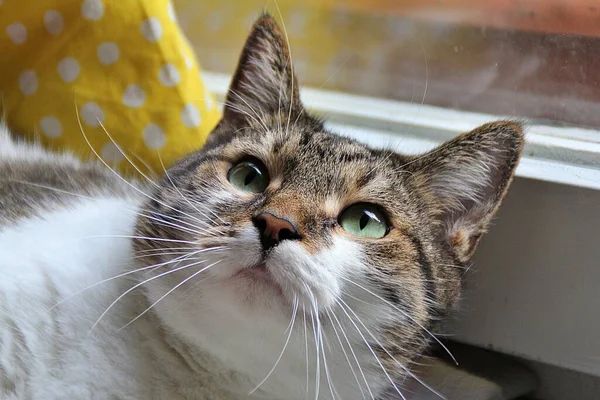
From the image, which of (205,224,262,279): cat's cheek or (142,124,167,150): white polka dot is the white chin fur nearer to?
(205,224,262,279): cat's cheek

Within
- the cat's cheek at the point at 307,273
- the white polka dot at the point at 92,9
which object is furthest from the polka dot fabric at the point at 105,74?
the cat's cheek at the point at 307,273

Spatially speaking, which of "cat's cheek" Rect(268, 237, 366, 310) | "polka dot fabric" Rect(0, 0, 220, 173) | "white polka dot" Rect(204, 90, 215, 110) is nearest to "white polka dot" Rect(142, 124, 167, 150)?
"polka dot fabric" Rect(0, 0, 220, 173)

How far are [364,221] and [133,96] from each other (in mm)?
558

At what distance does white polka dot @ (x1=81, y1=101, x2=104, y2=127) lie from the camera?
1197mm

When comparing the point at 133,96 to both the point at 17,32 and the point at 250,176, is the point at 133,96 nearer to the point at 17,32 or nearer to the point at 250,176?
the point at 17,32

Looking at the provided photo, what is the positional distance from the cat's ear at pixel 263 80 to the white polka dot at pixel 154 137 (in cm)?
19

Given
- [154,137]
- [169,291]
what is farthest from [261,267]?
[154,137]

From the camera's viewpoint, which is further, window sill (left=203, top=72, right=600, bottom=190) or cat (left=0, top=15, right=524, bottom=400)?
window sill (left=203, top=72, right=600, bottom=190)

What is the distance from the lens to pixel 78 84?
1.19 metres

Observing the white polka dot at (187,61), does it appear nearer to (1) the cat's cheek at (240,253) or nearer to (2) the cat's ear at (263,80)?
(2) the cat's ear at (263,80)

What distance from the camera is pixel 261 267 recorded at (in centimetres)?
75

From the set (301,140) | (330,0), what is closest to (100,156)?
(301,140)

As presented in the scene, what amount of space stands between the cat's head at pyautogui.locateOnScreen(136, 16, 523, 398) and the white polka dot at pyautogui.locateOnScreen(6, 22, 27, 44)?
443mm

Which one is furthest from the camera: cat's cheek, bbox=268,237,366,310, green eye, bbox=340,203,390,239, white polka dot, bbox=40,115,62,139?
white polka dot, bbox=40,115,62,139
